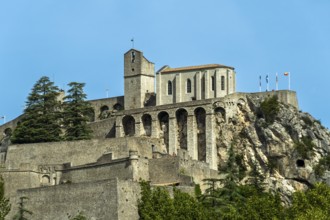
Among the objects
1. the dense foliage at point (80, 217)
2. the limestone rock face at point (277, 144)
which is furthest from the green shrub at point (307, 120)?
the dense foliage at point (80, 217)

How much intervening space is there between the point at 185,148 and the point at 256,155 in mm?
5959

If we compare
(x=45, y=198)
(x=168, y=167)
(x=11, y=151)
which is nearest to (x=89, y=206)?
(x=45, y=198)

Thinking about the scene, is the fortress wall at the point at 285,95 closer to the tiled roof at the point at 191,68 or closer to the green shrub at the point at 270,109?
the green shrub at the point at 270,109

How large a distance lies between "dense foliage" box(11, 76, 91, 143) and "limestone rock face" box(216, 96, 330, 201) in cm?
1275

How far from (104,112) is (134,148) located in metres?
17.0

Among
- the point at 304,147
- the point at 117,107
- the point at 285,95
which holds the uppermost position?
the point at 285,95

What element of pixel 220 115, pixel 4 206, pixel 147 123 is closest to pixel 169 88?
pixel 147 123

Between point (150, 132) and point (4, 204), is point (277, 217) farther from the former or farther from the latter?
point (150, 132)

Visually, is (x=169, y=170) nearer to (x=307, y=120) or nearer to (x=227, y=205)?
(x=227, y=205)

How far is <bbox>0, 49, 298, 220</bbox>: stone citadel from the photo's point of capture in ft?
319

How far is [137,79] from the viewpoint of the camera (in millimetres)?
123438

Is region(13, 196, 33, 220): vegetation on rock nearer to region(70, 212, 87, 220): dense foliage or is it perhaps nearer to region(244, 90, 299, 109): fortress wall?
region(70, 212, 87, 220): dense foliage

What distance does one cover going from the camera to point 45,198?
324ft

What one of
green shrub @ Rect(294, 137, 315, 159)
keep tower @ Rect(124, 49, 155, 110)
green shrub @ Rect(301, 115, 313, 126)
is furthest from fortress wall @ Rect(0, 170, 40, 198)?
green shrub @ Rect(301, 115, 313, 126)
